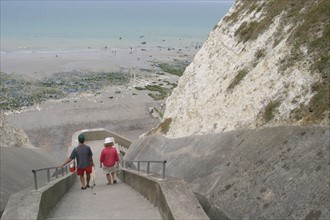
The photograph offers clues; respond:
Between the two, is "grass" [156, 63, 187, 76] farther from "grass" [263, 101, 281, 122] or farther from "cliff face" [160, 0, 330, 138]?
"grass" [263, 101, 281, 122]

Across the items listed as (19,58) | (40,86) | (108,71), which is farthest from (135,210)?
(19,58)

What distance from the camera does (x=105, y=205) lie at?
36.3 ft

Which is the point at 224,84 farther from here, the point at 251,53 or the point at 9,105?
the point at 9,105

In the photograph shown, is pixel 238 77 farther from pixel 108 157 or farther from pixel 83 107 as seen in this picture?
pixel 83 107

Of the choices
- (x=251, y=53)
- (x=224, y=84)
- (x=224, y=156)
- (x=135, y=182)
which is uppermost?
(x=251, y=53)

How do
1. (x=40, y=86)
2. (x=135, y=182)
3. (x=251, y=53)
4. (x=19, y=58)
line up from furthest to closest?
(x=19, y=58) → (x=40, y=86) → (x=251, y=53) → (x=135, y=182)

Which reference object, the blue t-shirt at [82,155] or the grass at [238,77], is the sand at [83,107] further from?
the blue t-shirt at [82,155]

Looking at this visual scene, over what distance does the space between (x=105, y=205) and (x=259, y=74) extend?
8.15 m

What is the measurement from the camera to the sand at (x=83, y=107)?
43.2 meters

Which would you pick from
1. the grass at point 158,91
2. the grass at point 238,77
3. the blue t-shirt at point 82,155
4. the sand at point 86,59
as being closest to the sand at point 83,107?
the sand at point 86,59

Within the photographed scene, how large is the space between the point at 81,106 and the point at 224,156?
137ft

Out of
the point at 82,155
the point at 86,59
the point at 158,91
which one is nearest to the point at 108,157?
the point at 82,155

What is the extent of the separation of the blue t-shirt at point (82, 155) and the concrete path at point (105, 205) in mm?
1040

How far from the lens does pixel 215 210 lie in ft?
36.1
